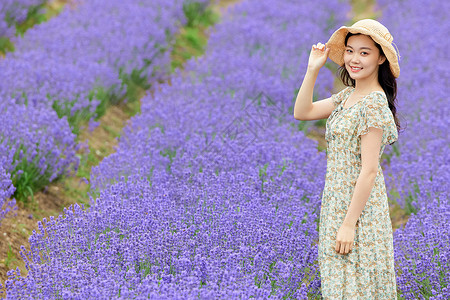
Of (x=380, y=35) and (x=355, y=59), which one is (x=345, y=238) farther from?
(x=380, y=35)

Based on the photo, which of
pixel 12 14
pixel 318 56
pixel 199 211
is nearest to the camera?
pixel 318 56

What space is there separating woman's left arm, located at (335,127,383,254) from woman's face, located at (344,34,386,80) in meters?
0.30

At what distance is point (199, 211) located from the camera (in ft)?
10.8

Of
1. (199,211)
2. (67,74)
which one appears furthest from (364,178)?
(67,74)

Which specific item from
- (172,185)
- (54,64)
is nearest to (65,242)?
(172,185)

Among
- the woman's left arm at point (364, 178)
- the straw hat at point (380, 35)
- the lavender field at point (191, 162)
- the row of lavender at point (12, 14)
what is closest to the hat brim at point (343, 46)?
the straw hat at point (380, 35)

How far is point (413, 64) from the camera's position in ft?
21.2

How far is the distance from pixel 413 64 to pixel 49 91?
3.89 m

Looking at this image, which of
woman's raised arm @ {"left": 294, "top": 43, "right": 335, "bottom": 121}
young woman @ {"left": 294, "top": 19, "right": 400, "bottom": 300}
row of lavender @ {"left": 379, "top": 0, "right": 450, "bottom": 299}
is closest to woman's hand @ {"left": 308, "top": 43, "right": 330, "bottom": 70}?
woman's raised arm @ {"left": 294, "top": 43, "right": 335, "bottom": 121}

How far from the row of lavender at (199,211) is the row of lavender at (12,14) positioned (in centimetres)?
221

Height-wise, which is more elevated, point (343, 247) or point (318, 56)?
point (318, 56)

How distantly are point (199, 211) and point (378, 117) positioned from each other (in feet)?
3.81

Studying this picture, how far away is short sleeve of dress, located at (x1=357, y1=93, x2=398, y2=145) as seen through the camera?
2.66 metres

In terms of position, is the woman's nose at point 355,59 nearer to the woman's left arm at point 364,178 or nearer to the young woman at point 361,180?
the young woman at point 361,180
